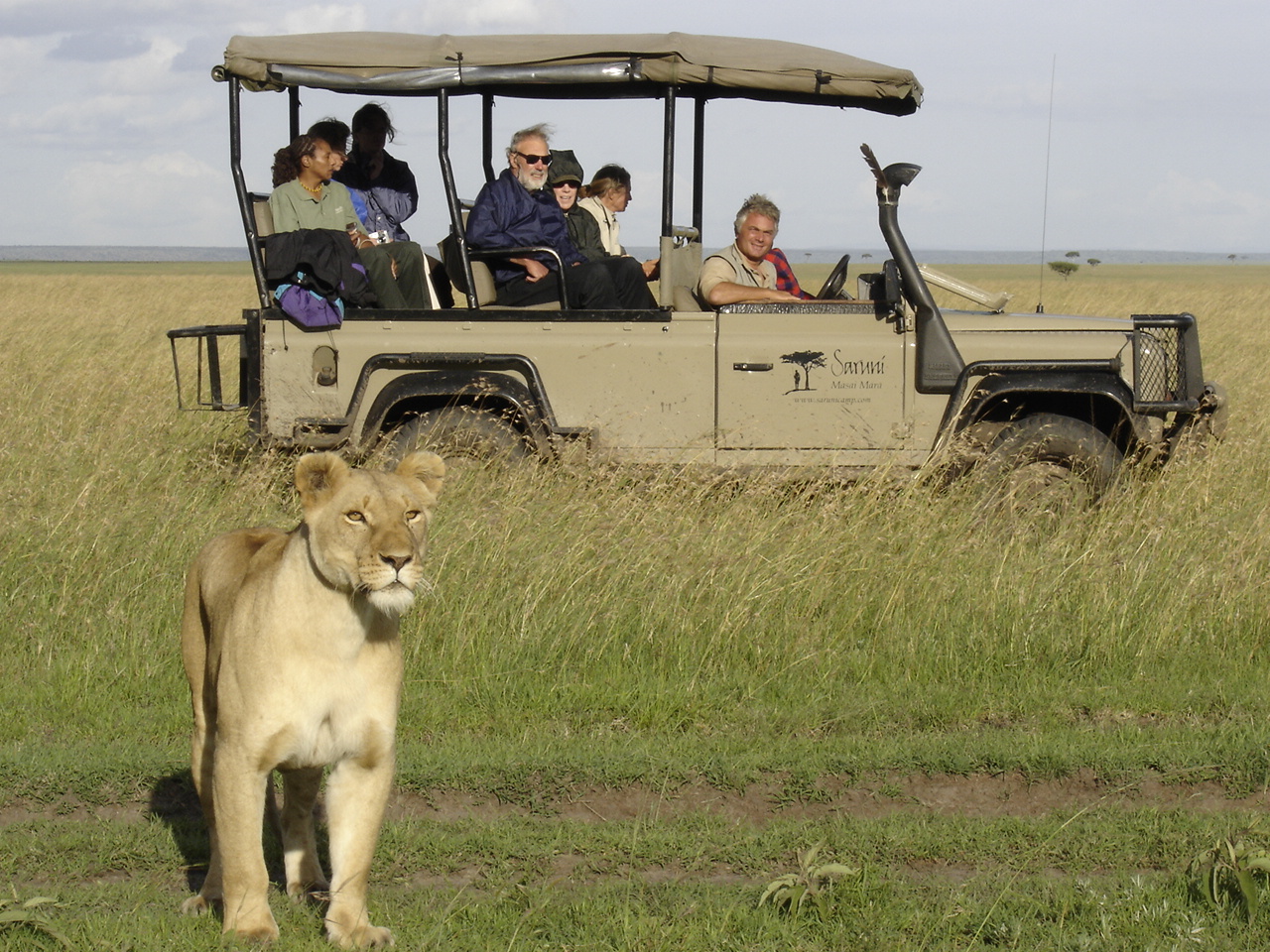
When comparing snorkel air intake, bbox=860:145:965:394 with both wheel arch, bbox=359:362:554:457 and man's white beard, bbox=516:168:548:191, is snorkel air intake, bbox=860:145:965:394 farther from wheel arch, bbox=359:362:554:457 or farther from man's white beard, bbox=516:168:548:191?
wheel arch, bbox=359:362:554:457

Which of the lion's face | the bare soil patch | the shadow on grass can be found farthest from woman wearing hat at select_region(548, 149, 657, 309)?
the lion's face

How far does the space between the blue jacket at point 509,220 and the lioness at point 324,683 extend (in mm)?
3989

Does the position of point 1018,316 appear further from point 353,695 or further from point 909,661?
point 353,695

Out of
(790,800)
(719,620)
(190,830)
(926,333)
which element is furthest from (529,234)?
(190,830)

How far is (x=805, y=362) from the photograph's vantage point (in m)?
6.86

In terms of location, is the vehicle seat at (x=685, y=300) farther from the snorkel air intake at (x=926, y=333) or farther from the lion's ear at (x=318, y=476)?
the lion's ear at (x=318, y=476)

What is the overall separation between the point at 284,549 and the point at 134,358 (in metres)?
12.3

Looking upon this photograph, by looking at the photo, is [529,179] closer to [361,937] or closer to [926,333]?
[926,333]

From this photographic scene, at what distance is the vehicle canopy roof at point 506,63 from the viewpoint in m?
6.61

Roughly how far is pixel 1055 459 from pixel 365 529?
4828 mm

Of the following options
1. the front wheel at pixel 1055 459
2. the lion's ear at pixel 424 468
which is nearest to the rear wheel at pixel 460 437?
the front wheel at pixel 1055 459

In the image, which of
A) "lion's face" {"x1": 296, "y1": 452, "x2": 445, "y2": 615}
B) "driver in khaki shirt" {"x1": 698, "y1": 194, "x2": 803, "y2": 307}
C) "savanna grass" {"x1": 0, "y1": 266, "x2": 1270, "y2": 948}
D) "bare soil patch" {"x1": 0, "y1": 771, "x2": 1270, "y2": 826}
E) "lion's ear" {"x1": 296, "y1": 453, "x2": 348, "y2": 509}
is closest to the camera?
"lion's face" {"x1": 296, "y1": 452, "x2": 445, "y2": 615}

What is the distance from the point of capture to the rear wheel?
6.88m

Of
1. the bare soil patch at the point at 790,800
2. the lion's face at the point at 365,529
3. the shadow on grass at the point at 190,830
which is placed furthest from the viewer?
the bare soil patch at the point at 790,800
